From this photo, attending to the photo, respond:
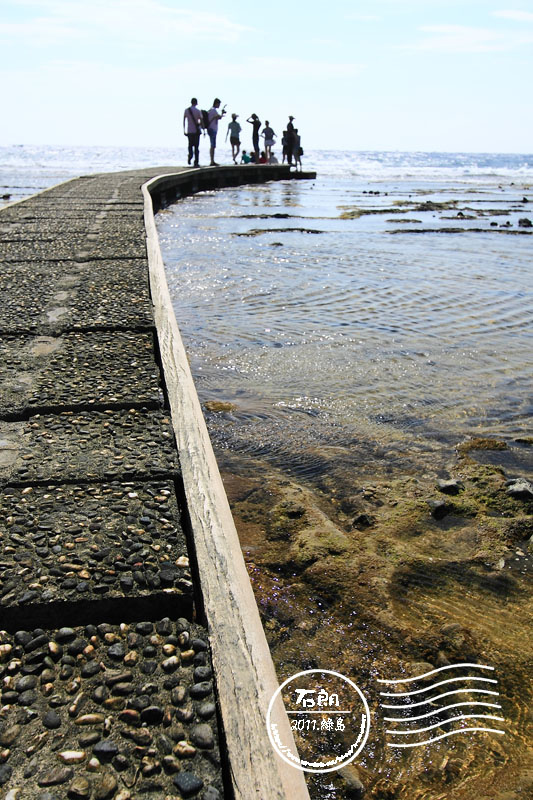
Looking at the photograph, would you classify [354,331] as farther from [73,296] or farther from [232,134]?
[232,134]

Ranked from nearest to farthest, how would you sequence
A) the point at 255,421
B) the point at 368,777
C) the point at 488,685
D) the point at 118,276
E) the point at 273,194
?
the point at 368,777, the point at 488,685, the point at 255,421, the point at 118,276, the point at 273,194

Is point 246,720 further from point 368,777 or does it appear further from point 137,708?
point 368,777

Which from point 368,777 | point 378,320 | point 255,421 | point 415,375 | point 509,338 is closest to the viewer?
point 368,777

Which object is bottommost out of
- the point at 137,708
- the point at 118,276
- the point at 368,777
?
the point at 368,777

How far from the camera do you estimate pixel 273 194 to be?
967 inches

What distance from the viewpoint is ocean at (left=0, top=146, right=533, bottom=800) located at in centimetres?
222

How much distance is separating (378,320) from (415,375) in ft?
5.92

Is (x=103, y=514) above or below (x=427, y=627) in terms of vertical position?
above

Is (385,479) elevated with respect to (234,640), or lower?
lower

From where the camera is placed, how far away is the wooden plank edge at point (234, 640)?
146 cm

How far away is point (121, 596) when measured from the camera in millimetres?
2027

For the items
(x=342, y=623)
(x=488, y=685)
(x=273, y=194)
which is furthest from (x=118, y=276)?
(x=273, y=194)

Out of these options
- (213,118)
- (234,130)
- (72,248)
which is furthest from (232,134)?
(72,248)

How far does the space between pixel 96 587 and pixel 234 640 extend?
0.53 metres
